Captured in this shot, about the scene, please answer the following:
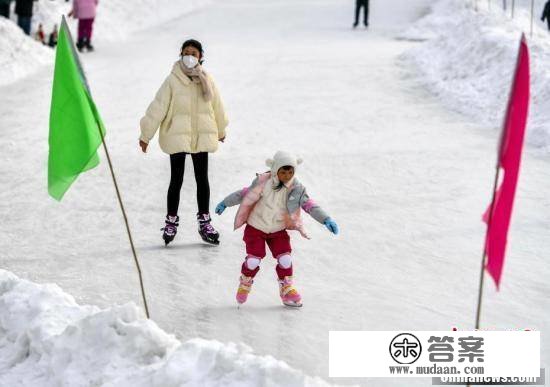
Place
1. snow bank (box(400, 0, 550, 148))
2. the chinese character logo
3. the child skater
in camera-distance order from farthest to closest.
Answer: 1. snow bank (box(400, 0, 550, 148))
2. the child skater
3. the chinese character logo

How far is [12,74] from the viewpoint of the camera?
14688mm

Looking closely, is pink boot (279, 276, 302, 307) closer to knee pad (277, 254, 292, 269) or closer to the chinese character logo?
knee pad (277, 254, 292, 269)

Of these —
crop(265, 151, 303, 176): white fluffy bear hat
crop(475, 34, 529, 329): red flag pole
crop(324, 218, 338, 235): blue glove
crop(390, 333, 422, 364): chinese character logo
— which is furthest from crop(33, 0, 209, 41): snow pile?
crop(475, 34, 529, 329): red flag pole

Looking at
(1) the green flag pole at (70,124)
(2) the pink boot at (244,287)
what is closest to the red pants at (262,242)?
(2) the pink boot at (244,287)

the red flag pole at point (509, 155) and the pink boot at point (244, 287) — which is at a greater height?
the red flag pole at point (509, 155)

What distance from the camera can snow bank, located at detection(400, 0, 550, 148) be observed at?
11.5 metres

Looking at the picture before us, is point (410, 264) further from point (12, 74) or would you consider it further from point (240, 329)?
point (12, 74)

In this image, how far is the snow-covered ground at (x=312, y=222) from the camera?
20.8 feet

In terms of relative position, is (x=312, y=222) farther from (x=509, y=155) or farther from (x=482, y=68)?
(x=482, y=68)

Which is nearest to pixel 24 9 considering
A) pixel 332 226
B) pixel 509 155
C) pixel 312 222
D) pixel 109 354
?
pixel 312 222

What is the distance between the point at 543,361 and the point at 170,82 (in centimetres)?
326

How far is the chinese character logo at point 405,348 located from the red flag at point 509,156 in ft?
3.44

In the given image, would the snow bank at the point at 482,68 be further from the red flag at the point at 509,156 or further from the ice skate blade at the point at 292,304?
the red flag at the point at 509,156

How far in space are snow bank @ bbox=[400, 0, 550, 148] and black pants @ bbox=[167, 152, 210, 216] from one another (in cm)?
443
